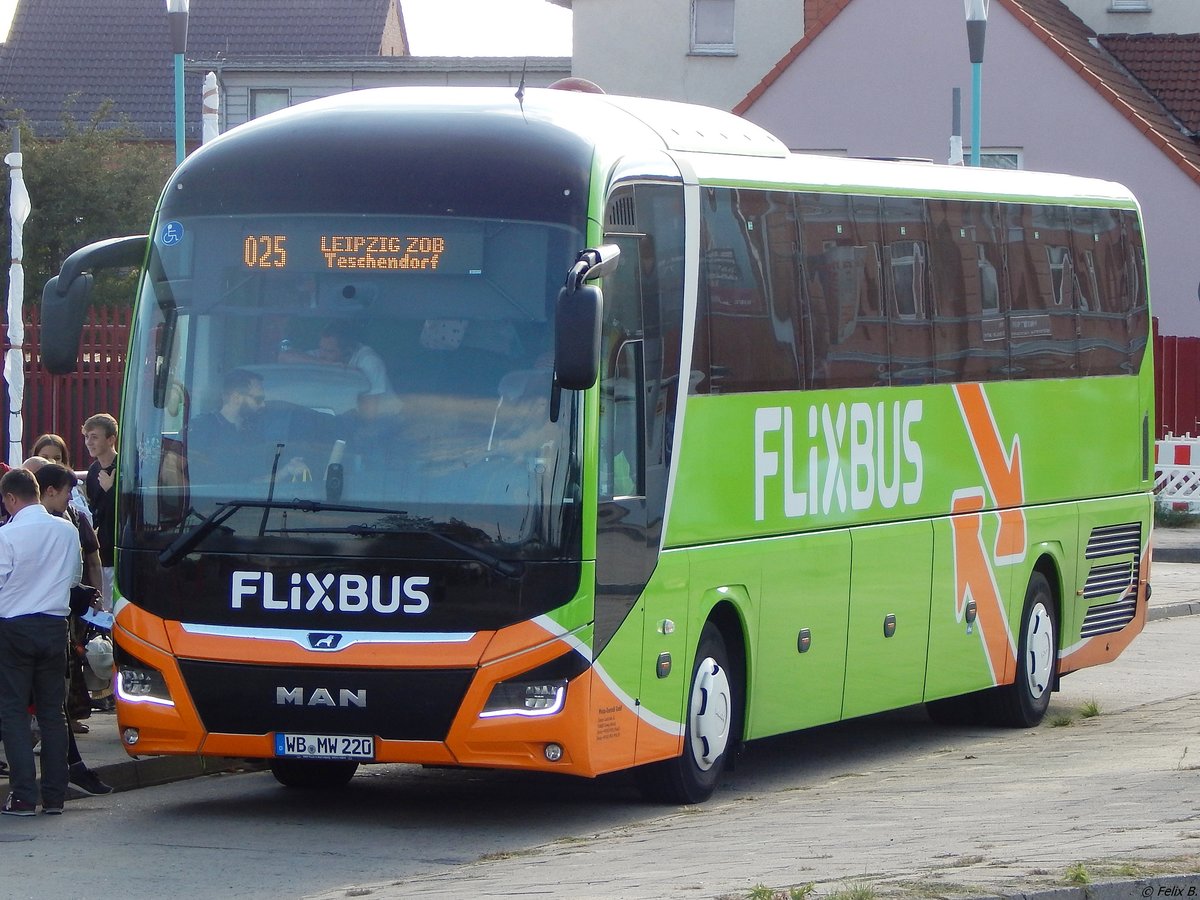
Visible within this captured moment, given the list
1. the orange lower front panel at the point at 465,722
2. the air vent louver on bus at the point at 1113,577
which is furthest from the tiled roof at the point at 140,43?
the orange lower front panel at the point at 465,722

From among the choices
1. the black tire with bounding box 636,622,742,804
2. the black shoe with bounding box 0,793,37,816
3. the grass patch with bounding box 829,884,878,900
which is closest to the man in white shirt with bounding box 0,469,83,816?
the black shoe with bounding box 0,793,37,816

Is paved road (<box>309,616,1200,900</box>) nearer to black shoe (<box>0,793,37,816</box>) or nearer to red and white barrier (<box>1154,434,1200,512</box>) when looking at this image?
black shoe (<box>0,793,37,816</box>)

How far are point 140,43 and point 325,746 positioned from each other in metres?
54.7

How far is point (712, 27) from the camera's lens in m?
48.0

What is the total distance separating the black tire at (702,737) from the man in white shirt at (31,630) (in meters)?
2.90

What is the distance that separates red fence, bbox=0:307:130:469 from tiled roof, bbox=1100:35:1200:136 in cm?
2564

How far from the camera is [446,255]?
401 inches

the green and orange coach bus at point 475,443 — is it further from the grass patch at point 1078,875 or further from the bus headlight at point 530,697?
the grass patch at point 1078,875

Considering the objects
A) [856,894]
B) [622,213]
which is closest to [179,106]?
[622,213]

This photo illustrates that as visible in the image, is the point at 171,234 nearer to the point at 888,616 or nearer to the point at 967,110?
the point at 888,616

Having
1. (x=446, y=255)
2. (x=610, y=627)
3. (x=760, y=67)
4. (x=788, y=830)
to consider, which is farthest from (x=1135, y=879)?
(x=760, y=67)

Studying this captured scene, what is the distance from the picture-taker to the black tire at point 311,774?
1164 cm

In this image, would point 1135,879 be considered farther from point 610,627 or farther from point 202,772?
point 202,772

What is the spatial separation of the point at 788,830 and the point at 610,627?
1.29 m
